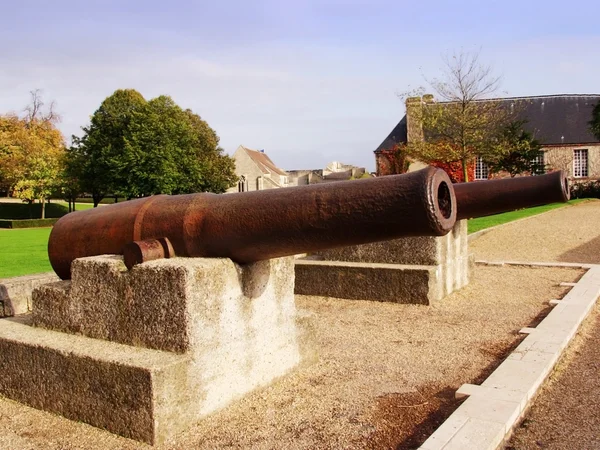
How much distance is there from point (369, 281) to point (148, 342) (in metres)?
4.98

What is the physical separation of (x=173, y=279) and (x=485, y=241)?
14.9 metres

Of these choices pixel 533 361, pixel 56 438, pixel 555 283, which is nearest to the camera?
pixel 56 438

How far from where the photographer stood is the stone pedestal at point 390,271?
328 inches

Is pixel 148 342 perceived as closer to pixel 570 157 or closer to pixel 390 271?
pixel 390 271

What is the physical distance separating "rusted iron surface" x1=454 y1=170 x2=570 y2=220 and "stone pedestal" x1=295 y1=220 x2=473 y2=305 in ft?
2.82

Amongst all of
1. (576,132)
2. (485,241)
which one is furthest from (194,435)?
(576,132)

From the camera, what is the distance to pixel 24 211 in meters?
47.4

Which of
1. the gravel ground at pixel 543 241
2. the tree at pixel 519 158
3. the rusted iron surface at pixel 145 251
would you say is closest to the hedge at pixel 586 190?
the tree at pixel 519 158

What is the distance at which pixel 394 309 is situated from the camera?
8031 millimetres

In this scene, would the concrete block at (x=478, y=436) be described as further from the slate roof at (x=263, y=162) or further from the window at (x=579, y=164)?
the slate roof at (x=263, y=162)

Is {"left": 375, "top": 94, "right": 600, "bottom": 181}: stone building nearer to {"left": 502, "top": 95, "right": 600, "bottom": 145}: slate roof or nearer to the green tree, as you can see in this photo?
{"left": 502, "top": 95, "right": 600, "bottom": 145}: slate roof

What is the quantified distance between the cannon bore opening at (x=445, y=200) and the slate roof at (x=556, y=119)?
4773cm

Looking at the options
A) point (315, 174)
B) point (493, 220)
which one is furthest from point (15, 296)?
point (315, 174)

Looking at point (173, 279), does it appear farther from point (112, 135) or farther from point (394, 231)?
point (112, 135)
